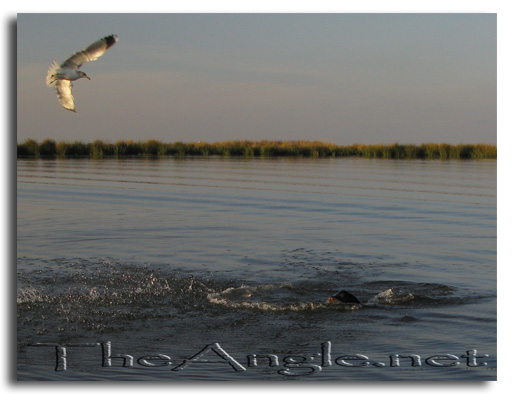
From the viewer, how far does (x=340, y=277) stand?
25.0ft

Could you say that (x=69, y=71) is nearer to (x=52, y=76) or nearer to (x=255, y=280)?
(x=52, y=76)

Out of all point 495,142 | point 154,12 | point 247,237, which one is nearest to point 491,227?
point 495,142

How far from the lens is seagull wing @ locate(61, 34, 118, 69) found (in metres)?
6.30

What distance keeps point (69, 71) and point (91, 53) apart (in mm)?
324

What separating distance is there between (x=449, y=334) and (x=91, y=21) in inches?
163

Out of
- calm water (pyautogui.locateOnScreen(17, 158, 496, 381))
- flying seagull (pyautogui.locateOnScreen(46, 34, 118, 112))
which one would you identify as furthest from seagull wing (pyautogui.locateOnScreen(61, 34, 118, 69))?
calm water (pyautogui.locateOnScreen(17, 158, 496, 381))

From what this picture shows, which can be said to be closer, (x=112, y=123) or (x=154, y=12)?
(x=154, y=12)

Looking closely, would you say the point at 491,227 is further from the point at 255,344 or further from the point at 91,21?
the point at 91,21

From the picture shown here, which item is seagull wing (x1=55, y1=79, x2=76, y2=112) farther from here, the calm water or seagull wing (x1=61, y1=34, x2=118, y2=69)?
the calm water

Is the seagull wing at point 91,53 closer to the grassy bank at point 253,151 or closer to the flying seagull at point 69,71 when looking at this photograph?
the flying seagull at point 69,71

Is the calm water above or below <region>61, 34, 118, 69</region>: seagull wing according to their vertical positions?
below

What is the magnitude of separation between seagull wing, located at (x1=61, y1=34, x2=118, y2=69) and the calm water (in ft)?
3.92

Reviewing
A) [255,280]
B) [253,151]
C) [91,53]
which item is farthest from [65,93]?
[253,151]
